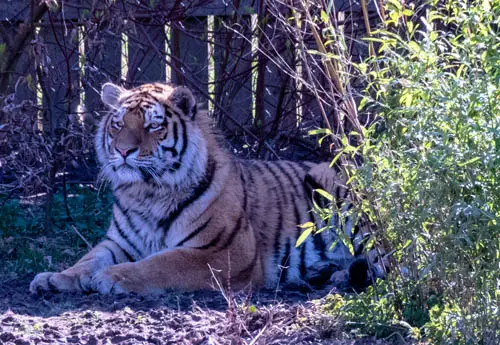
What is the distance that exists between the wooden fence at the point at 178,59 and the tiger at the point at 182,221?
1.02 metres

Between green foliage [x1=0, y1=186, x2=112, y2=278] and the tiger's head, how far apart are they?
833 millimetres

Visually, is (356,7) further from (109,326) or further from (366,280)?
(109,326)

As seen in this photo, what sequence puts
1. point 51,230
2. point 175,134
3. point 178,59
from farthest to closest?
point 178,59, point 51,230, point 175,134

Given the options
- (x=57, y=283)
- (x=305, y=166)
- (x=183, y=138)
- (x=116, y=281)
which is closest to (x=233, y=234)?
(x=183, y=138)

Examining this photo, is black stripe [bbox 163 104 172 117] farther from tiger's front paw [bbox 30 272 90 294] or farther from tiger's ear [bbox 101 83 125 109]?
tiger's front paw [bbox 30 272 90 294]

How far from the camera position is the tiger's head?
5.27 m

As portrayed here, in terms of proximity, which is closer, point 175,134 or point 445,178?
point 445,178

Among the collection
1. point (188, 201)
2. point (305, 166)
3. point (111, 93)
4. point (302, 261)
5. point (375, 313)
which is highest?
point (111, 93)

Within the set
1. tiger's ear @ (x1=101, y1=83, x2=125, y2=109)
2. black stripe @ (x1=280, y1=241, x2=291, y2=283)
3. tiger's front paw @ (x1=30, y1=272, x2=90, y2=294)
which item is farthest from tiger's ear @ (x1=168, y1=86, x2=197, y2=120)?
tiger's front paw @ (x1=30, y1=272, x2=90, y2=294)

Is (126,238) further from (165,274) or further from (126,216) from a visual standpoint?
(165,274)

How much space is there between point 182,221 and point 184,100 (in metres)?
0.78

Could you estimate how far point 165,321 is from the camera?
4090mm

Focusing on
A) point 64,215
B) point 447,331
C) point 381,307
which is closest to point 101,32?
point 64,215

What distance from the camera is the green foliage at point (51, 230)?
5863 millimetres
